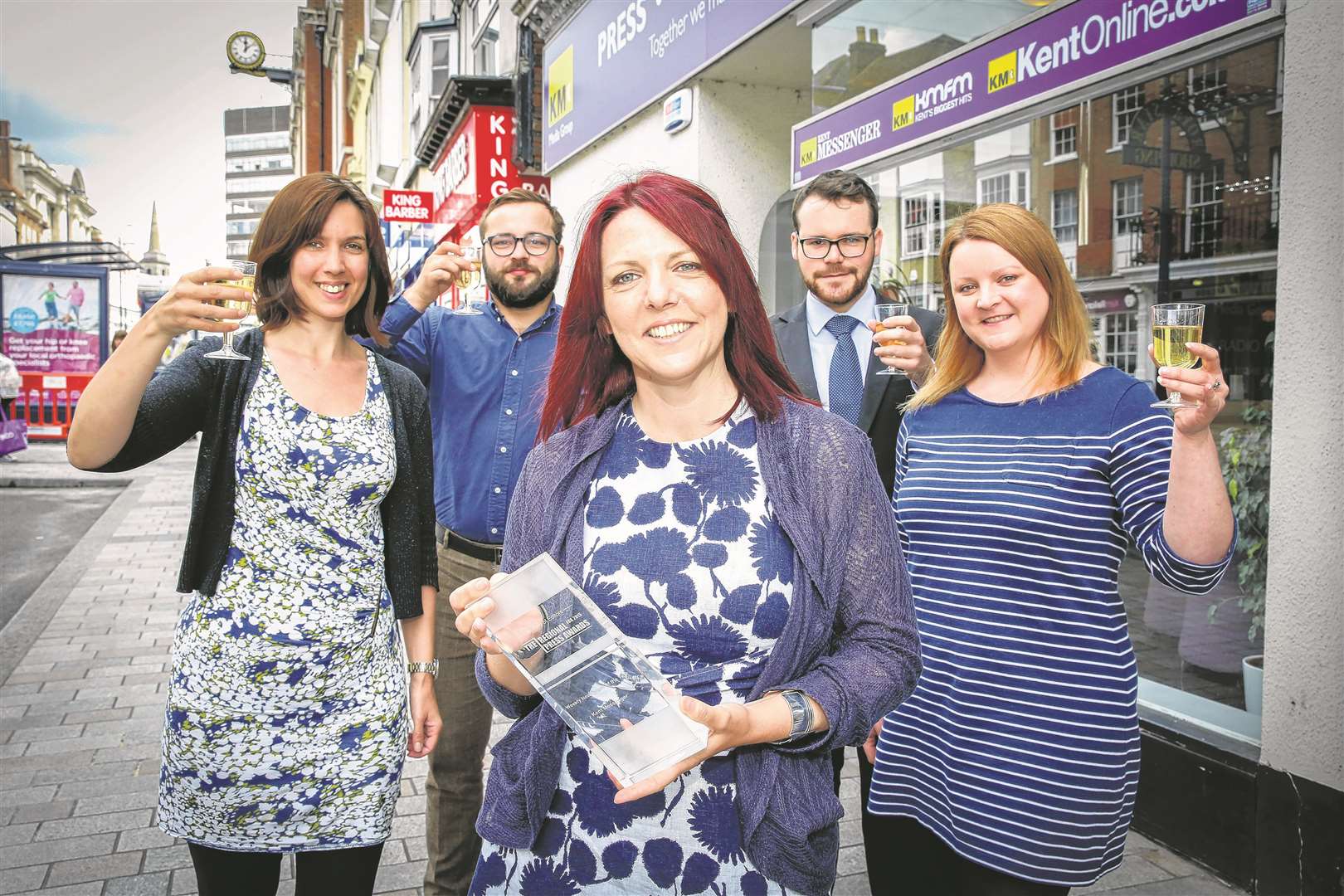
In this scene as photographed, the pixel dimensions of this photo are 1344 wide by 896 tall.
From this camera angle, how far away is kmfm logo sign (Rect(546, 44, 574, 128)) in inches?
375

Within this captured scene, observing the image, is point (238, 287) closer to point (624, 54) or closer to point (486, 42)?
point (624, 54)

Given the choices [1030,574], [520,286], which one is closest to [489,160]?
[520,286]

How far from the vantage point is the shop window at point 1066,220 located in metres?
4.41

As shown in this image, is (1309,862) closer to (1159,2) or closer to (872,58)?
(1159,2)

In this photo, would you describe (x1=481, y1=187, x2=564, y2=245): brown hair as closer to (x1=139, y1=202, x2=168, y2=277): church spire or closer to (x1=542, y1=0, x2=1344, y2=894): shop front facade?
(x1=542, y1=0, x2=1344, y2=894): shop front facade

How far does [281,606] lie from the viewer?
2.27 meters

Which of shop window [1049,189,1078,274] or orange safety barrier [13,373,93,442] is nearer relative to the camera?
shop window [1049,189,1078,274]

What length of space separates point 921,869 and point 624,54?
23.7 feet

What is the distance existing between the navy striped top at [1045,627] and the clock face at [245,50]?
4019cm

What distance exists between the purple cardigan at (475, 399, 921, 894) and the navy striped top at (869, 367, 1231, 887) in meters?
0.63

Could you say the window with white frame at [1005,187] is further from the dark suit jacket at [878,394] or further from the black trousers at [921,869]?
the black trousers at [921,869]

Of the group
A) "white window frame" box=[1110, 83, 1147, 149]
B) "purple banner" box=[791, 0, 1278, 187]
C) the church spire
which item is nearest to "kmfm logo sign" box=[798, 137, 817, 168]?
"purple banner" box=[791, 0, 1278, 187]

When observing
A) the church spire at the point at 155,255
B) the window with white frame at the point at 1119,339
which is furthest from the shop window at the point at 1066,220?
the church spire at the point at 155,255

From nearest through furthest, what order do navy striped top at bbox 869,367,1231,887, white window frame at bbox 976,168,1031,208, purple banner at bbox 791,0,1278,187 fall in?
navy striped top at bbox 869,367,1231,887 → purple banner at bbox 791,0,1278,187 → white window frame at bbox 976,168,1031,208
